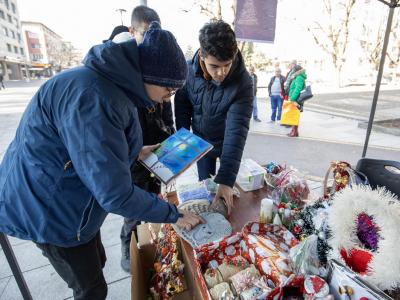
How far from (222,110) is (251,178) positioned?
1.62 ft

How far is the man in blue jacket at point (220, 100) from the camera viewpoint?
53.6 inches

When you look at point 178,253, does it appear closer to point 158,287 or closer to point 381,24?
point 158,287

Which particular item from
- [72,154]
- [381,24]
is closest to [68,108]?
[72,154]

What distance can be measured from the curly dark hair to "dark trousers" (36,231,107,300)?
3.64ft

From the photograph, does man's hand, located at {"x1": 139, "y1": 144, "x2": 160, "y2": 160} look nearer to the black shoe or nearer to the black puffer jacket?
the black puffer jacket

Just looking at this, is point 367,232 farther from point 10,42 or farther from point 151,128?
point 10,42

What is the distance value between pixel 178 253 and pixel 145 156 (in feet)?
1.74

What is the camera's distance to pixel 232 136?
1.53 m

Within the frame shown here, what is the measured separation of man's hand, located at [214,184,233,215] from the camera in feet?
4.39

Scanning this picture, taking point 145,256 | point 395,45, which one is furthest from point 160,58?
point 395,45

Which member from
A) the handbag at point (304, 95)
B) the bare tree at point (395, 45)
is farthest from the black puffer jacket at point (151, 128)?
the bare tree at point (395, 45)

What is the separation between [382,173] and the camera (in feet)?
4.84

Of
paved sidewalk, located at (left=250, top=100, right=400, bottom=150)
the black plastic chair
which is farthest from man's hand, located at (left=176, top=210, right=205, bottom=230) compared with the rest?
→ paved sidewalk, located at (left=250, top=100, right=400, bottom=150)

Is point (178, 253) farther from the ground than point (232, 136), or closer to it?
closer to it
